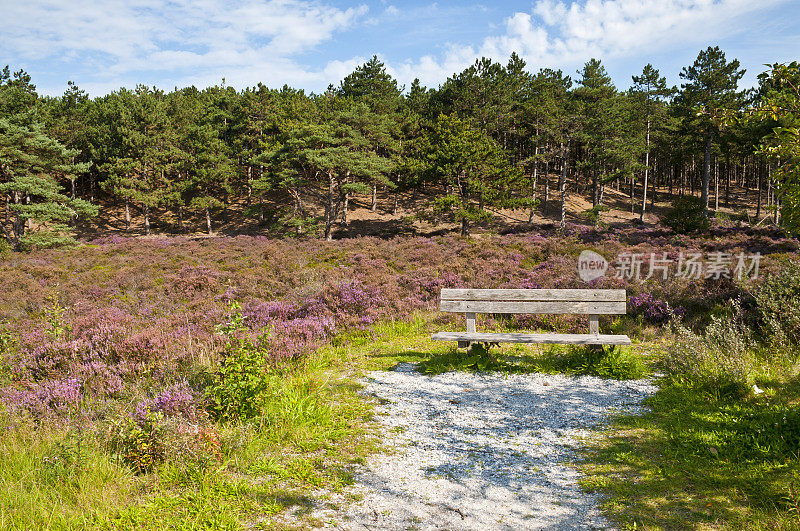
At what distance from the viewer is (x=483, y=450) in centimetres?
433

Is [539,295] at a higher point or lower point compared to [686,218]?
lower

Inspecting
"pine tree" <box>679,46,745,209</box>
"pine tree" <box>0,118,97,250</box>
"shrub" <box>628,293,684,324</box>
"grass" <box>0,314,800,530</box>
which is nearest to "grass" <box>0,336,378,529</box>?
"grass" <box>0,314,800,530</box>

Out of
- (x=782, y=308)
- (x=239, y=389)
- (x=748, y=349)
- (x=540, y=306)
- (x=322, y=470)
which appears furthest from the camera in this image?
(x=540, y=306)

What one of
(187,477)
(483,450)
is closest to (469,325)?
(483,450)

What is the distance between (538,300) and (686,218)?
25552mm

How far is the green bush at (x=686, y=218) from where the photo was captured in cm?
2695

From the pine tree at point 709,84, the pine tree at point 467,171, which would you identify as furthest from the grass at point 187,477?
the pine tree at point 709,84

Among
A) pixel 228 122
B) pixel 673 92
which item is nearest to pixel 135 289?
pixel 673 92

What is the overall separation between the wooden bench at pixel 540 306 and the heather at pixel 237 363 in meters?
0.34

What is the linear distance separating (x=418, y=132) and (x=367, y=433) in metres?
49.6

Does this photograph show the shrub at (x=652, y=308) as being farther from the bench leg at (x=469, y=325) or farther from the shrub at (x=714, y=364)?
the bench leg at (x=469, y=325)

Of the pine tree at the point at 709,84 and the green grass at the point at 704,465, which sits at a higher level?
the pine tree at the point at 709,84

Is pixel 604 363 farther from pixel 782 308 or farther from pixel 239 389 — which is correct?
pixel 239 389

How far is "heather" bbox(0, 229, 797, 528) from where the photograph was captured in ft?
11.5
